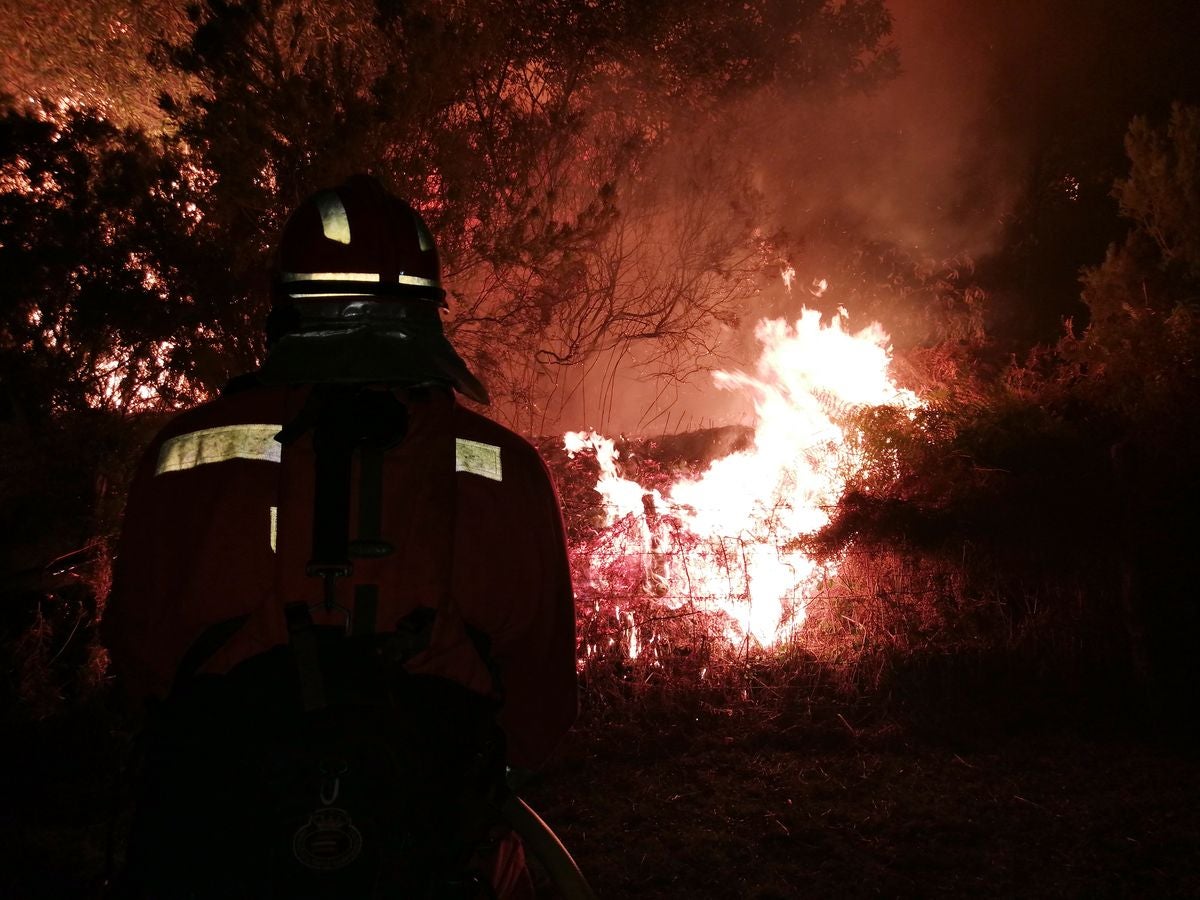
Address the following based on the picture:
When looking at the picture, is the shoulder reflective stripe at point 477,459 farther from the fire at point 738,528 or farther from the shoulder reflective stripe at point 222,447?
the fire at point 738,528

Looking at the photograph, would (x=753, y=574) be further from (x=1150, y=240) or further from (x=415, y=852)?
(x=1150, y=240)

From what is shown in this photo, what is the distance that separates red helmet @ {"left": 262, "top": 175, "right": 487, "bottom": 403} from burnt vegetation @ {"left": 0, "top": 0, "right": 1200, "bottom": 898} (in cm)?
286

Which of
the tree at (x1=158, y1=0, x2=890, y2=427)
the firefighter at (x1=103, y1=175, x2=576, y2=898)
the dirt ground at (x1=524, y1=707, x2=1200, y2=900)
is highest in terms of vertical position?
the tree at (x1=158, y1=0, x2=890, y2=427)

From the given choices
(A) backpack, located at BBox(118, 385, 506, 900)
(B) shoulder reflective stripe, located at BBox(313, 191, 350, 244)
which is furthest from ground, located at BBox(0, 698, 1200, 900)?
(B) shoulder reflective stripe, located at BBox(313, 191, 350, 244)

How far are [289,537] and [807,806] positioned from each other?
11.9 ft

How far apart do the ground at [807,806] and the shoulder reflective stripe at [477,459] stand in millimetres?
2045

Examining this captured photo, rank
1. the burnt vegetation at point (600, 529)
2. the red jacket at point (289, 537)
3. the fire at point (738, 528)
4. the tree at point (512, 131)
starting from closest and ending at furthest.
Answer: the red jacket at point (289, 537) → the burnt vegetation at point (600, 529) → the tree at point (512, 131) → the fire at point (738, 528)

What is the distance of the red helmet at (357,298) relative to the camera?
1.63 m

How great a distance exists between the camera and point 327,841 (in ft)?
4.16

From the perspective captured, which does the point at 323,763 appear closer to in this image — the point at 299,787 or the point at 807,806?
the point at 299,787

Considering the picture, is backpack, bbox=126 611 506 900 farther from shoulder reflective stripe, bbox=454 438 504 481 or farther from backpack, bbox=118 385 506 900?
shoulder reflective stripe, bbox=454 438 504 481

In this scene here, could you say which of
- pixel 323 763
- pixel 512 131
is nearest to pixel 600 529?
pixel 512 131

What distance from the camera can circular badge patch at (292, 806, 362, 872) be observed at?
1262mm

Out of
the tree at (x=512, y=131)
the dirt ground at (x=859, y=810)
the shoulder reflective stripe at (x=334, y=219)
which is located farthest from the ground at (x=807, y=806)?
the tree at (x=512, y=131)
